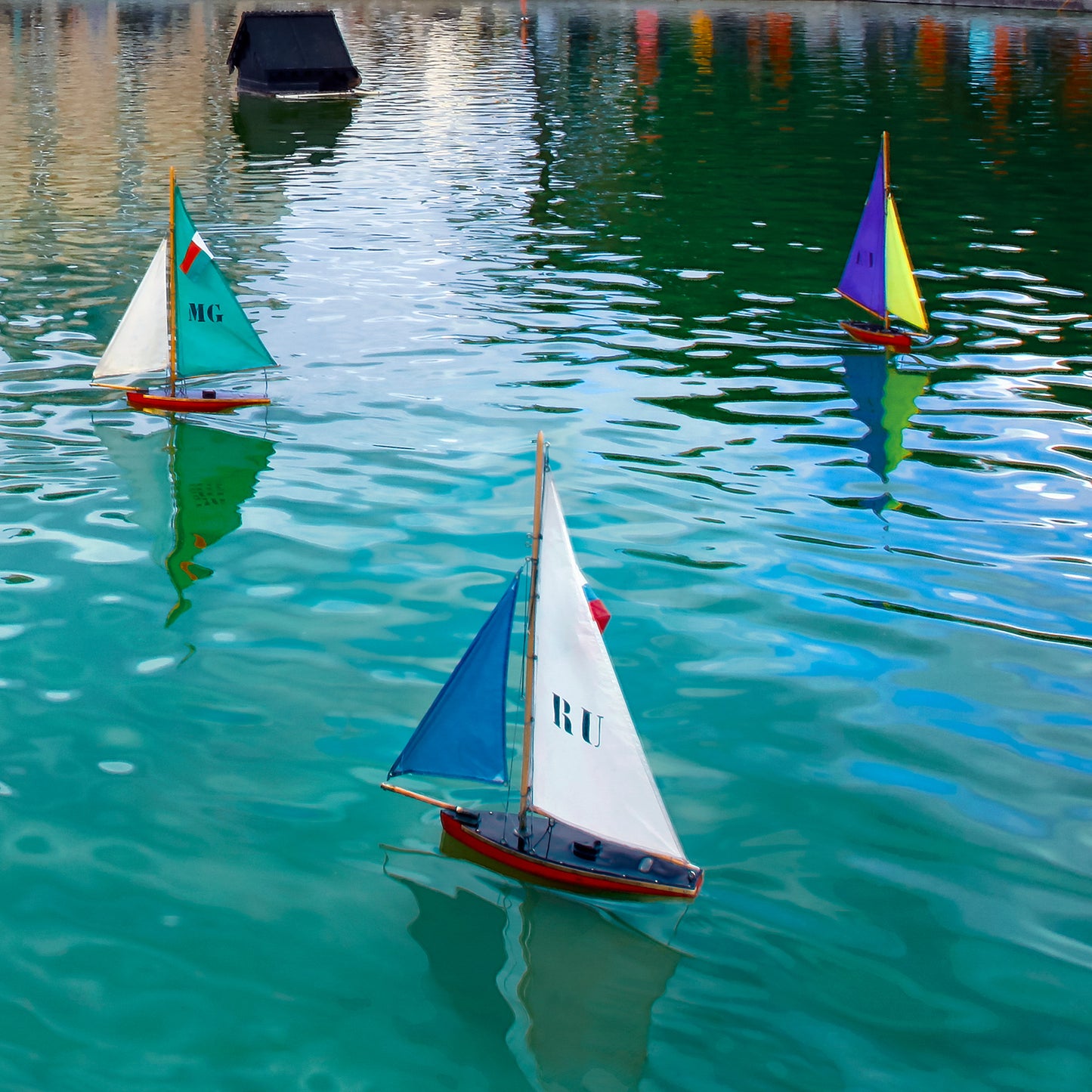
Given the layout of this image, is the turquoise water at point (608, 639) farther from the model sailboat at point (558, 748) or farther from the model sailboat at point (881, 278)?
the model sailboat at point (881, 278)

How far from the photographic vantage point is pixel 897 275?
2816cm

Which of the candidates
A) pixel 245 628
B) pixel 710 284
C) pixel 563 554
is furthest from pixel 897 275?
pixel 563 554

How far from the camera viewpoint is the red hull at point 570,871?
11977 millimetres

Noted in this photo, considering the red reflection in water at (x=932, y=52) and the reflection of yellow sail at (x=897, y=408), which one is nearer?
the reflection of yellow sail at (x=897, y=408)

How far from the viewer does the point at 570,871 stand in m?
12.1

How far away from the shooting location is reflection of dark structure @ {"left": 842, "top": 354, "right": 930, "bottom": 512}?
75.8 ft

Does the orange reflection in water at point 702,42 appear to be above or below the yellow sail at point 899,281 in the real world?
above

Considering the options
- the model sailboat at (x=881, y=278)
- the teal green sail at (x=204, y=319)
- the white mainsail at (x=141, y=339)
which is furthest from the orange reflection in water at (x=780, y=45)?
the white mainsail at (x=141, y=339)

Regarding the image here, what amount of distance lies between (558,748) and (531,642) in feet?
3.19

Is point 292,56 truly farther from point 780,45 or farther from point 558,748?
point 558,748

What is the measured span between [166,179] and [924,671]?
38554 mm

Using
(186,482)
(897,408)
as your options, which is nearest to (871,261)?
(897,408)

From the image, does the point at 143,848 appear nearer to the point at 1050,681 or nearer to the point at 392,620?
the point at 392,620

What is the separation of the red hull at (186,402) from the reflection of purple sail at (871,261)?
41.7ft
